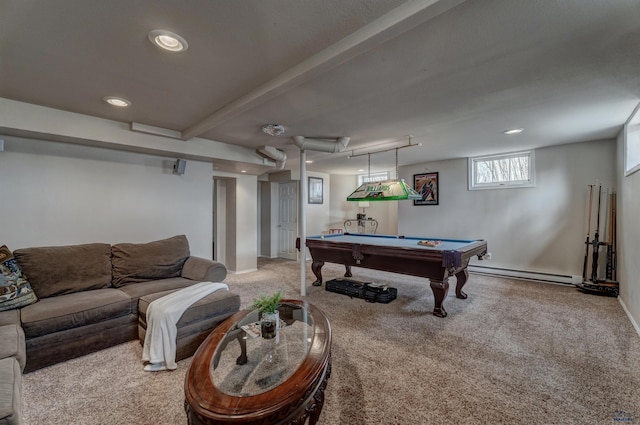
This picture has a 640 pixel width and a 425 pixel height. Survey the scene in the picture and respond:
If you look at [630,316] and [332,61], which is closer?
[332,61]

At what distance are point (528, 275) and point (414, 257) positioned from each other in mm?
3060

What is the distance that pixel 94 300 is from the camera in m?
2.39

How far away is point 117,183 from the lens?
3.51m

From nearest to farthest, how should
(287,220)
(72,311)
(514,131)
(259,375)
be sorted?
(259,375), (72,311), (514,131), (287,220)

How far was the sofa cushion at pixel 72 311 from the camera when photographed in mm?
2068

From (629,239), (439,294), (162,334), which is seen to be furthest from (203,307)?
(629,239)

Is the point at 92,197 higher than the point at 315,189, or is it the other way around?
the point at 315,189

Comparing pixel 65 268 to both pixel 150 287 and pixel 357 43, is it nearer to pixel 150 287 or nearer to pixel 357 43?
pixel 150 287

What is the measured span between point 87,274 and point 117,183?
1275 mm

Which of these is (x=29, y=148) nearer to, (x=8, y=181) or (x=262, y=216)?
(x=8, y=181)

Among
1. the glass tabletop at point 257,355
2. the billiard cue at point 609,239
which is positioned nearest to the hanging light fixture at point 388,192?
the glass tabletop at point 257,355

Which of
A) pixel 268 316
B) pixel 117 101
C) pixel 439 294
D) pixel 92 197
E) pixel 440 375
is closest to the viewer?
pixel 268 316

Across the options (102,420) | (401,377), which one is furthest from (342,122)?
(102,420)

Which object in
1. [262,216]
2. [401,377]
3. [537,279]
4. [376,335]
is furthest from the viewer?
[262,216]
